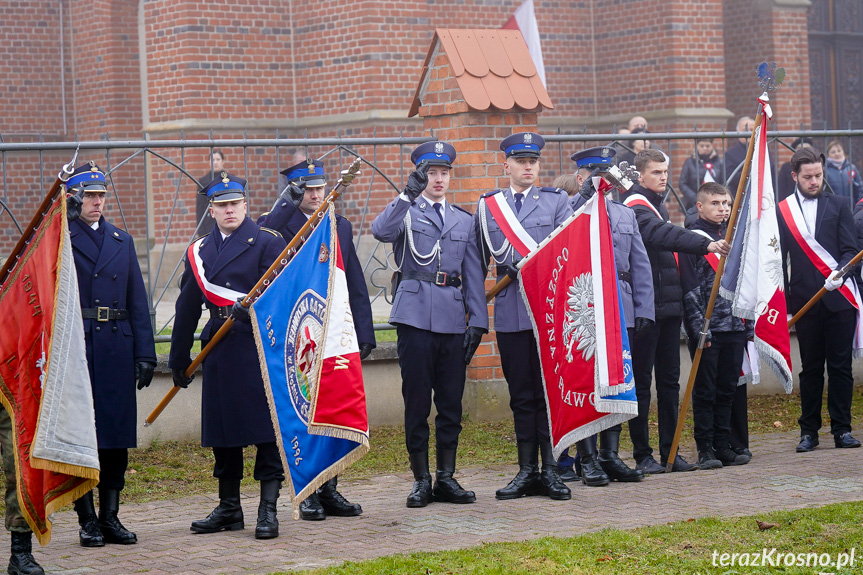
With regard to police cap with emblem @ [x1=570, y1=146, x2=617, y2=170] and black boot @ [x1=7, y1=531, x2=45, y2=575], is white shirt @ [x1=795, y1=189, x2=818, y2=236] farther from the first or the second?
black boot @ [x1=7, y1=531, x2=45, y2=575]

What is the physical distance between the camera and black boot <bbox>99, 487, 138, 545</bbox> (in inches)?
242

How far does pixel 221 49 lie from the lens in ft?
48.4

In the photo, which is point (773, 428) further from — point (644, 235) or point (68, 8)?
point (68, 8)

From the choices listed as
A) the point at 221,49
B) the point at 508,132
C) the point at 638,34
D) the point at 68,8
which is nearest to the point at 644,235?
the point at 508,132

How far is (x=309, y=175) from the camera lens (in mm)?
6852

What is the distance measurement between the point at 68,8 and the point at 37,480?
12.4 metres

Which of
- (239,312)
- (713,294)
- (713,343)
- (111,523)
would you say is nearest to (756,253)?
(713,294)

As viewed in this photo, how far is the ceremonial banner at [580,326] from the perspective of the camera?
670 centimetres

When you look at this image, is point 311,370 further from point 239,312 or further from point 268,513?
point 268,513

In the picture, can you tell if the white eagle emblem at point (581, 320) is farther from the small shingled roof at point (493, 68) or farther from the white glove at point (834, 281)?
the small shingled roof at point (493, 68)

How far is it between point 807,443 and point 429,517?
117 inches

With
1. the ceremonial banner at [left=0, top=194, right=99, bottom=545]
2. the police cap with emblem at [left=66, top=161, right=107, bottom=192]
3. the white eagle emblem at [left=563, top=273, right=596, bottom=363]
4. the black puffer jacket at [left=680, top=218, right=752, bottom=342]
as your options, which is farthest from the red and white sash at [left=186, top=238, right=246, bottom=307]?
the black puffer jacket at [left=680, top=218, right=752, bottom=342]

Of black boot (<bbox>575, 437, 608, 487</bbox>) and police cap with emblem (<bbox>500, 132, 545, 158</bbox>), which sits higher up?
police cap with emblem (<bbox>500, 132, 545, 158</bbox>)

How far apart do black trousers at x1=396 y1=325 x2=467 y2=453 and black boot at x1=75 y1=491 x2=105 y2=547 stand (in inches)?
67.6
